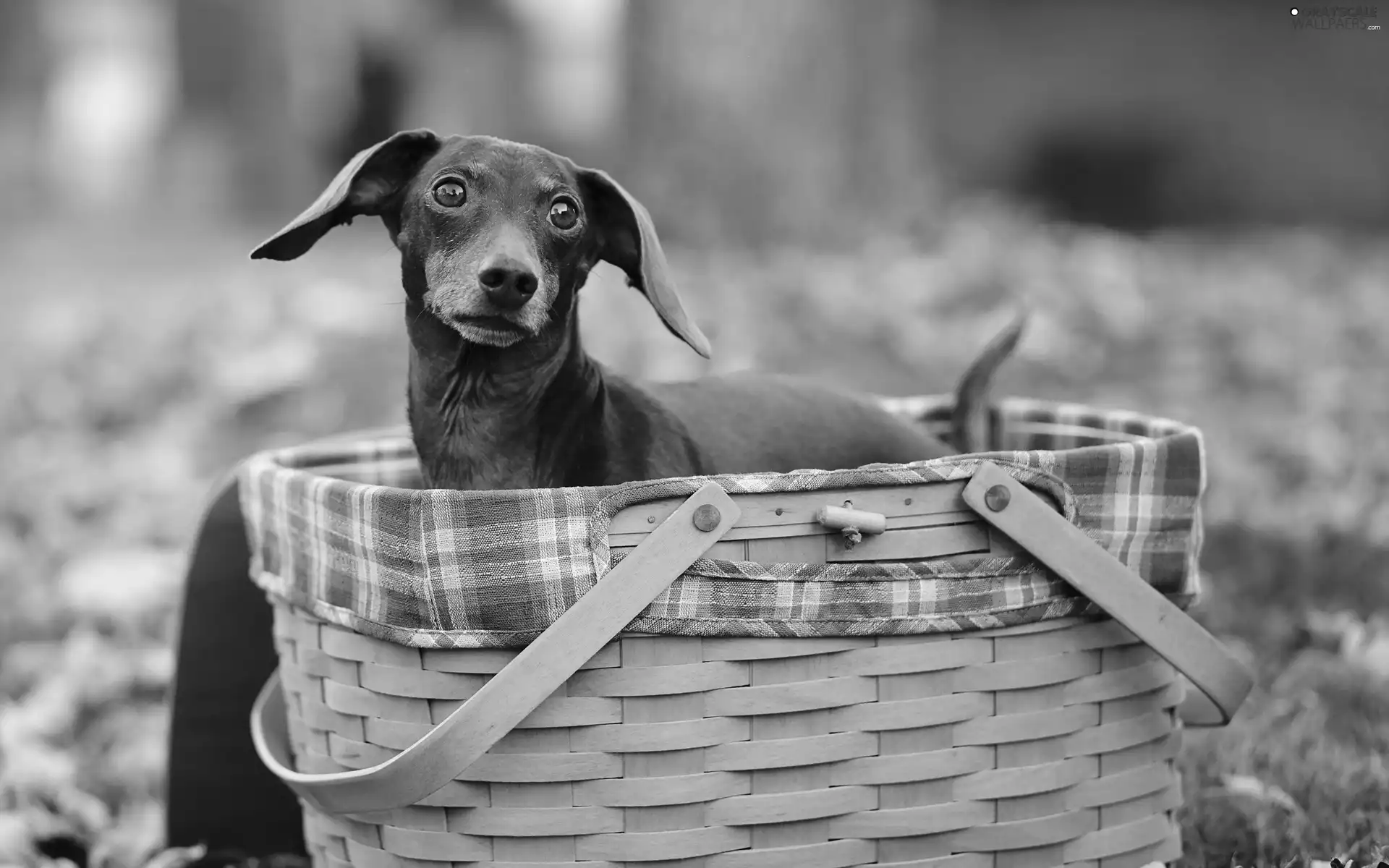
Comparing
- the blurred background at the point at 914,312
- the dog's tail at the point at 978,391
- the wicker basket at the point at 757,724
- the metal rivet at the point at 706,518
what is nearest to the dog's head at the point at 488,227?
the metal rivet at the point at 706,518

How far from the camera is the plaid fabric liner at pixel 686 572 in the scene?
1.41 m

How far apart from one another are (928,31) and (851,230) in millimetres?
3360

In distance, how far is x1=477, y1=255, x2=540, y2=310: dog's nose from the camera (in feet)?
4.76

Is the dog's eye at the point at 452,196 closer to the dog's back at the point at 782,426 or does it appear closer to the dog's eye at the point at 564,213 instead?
the dog's eye at the point at 564,213

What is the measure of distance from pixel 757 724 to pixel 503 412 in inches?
19.5

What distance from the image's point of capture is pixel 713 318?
383cm

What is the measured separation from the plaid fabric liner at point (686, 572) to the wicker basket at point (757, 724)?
1.0 inches

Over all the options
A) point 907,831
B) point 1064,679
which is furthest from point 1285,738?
point 907,831

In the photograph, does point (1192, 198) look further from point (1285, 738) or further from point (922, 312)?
point (1285, 738)

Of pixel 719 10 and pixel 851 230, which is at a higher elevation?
pixel 719 10

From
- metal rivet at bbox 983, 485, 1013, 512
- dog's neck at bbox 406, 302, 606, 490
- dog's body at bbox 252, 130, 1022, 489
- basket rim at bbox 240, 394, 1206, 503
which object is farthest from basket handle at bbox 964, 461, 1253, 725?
dog's neck at bbox 406, 302, 606, 490

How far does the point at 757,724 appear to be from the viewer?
1475 millimetres

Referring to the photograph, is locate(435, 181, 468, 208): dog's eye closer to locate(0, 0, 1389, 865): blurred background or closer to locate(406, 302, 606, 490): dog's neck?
locate(406, 302, 606, 490): dog's neck

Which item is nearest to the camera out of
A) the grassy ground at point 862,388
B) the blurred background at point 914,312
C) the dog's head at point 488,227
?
the dog's head at point 488,227
